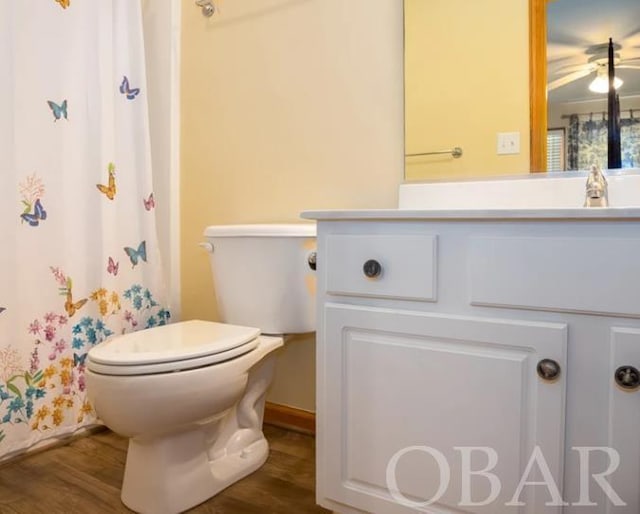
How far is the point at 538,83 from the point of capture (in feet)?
4.46

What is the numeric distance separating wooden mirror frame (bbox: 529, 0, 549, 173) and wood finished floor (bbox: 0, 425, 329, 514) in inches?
44.3

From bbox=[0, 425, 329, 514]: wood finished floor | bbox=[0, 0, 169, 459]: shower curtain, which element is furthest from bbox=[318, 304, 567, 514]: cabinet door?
bbox=[0, 0, 169, 459]: shower curtain

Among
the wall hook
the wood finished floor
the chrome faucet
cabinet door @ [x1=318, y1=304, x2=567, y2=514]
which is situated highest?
the wall hook

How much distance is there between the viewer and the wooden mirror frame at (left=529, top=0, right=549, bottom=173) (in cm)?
135

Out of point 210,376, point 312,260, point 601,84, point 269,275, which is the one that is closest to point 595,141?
point 601,84

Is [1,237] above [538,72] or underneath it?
underneath

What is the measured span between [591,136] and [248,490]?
1.35 metres

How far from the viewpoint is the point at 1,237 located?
146 centimetres

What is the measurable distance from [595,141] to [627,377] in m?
0.72

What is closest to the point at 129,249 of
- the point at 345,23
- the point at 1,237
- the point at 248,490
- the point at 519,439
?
the point at 1,237

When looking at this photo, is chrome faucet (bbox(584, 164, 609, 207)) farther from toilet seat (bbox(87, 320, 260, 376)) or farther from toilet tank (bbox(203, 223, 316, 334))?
toilet seat (bbox(87, 320, 260, 376))

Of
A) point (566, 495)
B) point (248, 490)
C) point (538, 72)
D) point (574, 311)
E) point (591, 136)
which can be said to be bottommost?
point (248, 490)

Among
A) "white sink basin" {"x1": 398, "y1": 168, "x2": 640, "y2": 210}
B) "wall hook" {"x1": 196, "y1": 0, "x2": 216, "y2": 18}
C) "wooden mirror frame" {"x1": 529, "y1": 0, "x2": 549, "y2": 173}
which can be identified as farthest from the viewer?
"wall hook" {"x1": 196, "y1": 0, "x2": 216, "y2": 18}

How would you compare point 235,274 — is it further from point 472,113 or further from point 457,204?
point 472,113
